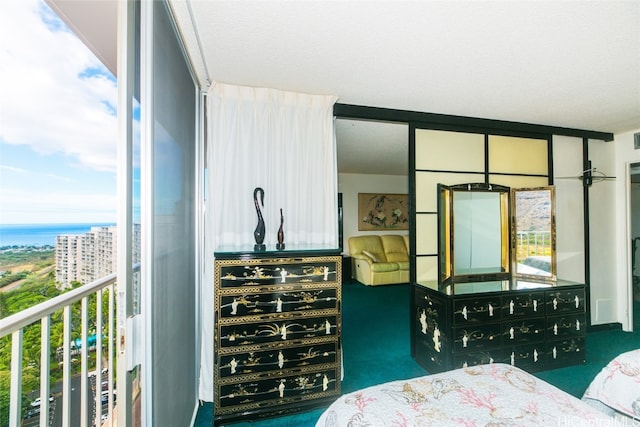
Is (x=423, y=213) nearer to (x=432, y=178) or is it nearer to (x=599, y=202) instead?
(x=432, y=178)

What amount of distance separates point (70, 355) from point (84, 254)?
47 centimetres

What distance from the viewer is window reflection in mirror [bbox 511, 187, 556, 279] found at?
122 inches

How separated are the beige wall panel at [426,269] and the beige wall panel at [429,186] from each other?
52 centimetres

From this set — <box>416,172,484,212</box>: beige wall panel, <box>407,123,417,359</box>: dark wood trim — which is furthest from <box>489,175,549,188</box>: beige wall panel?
<box>407,123,417,359</box>: dark wood trim

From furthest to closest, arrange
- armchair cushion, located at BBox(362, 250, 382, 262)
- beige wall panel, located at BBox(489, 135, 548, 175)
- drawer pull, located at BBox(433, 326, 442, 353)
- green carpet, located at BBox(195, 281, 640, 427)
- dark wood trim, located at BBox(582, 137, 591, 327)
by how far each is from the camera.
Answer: armchair cushion, located at BBox(362, 250, 382, 262), dark wood trim, located at BBox(582, 137, 591, 327), beige wall panel, located at BBox(489, 135, 548, 175), drawer pull, located at BBox(433, 326, 442, 353), green carpet, located at BBox(195, 281, 640, 427)

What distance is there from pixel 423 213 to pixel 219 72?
7.61 feet

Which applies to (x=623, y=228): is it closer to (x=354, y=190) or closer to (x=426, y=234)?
(x=426, y=234)

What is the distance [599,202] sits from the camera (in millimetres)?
3752

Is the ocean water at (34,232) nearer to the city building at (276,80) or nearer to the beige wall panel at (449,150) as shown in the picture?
the city building at (276,80)

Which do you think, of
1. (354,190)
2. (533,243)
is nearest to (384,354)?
(533,243)

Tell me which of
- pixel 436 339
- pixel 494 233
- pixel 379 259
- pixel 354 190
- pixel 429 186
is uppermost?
pixel 354 190

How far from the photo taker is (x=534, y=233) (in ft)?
10.3

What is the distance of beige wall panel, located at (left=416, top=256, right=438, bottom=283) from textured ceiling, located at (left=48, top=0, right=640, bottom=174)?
5.12 ft

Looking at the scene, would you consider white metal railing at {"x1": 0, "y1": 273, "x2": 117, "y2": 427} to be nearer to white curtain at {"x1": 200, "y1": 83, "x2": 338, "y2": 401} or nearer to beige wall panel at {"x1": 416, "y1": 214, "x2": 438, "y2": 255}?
white curtain at {"x1": 200, "y1": 83, "x2": 338, "y2": 401}
